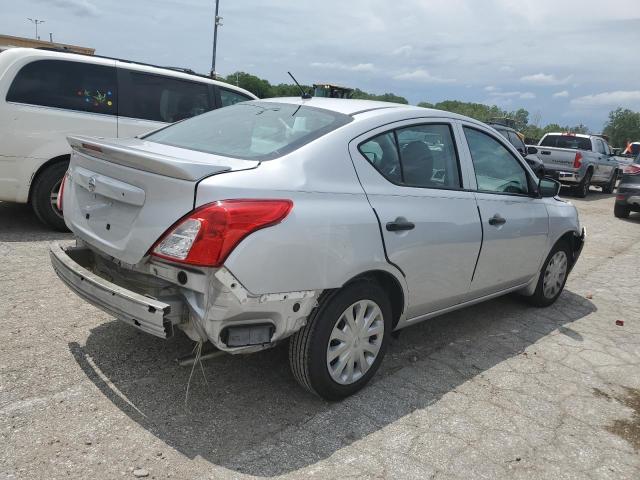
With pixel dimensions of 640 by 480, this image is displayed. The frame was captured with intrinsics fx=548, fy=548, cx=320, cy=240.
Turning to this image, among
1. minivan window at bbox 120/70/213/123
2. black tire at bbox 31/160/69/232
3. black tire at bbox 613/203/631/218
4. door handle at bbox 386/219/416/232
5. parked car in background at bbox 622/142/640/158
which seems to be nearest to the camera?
door handle at bbox 386/219/416/232

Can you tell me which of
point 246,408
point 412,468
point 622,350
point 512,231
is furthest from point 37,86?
point 622,350

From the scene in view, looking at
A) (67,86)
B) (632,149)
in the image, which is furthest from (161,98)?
(632,149)

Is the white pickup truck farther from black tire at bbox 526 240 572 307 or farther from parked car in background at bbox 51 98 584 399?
parked car in background at bbox 51 98 584 399

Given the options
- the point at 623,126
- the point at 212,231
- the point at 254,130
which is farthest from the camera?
the point at 623,126

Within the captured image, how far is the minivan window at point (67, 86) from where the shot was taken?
5770 millimetres

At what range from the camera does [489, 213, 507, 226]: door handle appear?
398cm

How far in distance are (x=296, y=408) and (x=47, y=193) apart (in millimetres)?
4253

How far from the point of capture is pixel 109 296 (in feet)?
8.95

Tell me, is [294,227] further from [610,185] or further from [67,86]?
[610,185]

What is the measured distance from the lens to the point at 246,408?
303 cm

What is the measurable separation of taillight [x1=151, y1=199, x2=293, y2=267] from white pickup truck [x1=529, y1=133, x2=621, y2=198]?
1420cm

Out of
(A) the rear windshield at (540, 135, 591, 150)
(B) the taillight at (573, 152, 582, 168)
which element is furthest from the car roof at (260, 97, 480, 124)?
(A) the rear windshield at (540, 135, 591, 150)

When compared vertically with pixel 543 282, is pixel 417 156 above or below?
above

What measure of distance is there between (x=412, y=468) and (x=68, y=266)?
2099mm
